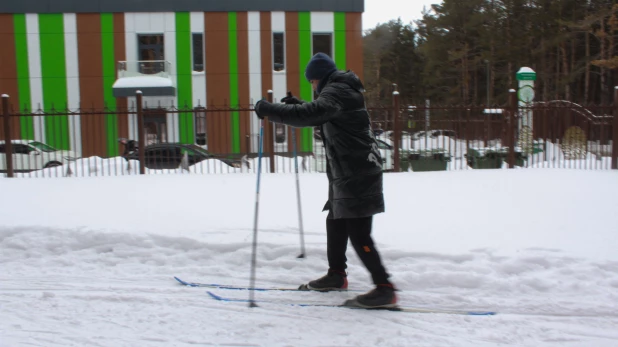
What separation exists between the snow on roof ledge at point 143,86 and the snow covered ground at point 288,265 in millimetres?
15064

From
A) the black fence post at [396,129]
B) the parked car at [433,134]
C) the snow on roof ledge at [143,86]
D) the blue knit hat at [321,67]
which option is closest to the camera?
the blue knit hat at [321,67]

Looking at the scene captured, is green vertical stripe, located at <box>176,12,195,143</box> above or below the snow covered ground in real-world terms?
above

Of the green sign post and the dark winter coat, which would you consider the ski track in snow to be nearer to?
the dark winter coat

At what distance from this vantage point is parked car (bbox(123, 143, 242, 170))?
11.2m

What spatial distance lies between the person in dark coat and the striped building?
20.9 m

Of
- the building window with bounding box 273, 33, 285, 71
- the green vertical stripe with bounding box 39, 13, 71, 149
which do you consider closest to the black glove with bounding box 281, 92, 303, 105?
the building window with bounding box 273, 33, 285, 71

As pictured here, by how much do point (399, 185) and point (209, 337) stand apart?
5988 mm

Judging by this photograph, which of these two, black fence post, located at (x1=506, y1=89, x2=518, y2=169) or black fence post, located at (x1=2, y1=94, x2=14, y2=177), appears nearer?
black fence post, located at (x1=2, y1=94, x2=14, y2=177)

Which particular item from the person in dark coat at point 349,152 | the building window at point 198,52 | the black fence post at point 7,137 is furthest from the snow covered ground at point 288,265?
the building window at point 198,52

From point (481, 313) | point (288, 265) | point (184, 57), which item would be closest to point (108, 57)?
point (184, 57)

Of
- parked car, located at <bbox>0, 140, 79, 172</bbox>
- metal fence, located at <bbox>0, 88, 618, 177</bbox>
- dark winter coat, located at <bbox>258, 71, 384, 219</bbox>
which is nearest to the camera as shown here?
dark winter coat, located at <bbox>258, 71, 384, 219</bbox>

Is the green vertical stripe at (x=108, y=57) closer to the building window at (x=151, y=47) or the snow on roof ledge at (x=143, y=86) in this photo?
the building window at (x=151, y=47)

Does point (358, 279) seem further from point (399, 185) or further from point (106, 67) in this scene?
point (106, 67)

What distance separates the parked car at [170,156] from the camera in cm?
1116
